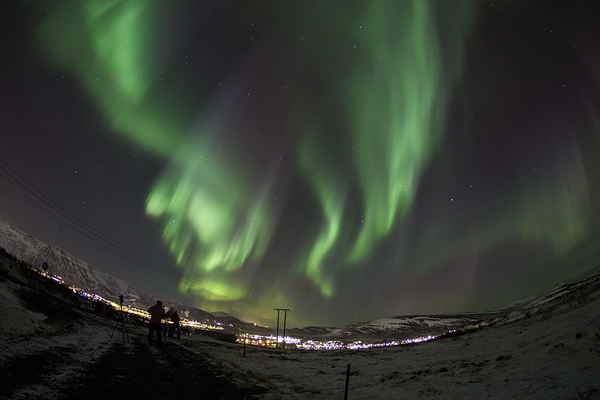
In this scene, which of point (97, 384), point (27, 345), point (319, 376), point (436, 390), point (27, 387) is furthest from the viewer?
point (319, 376)

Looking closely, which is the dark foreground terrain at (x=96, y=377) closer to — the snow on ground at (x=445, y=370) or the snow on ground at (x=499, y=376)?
the snow on ground at (x=445, y=370)

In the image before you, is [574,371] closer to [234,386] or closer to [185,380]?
[234,386]

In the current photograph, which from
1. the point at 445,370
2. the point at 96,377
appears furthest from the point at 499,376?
the point at 96,377

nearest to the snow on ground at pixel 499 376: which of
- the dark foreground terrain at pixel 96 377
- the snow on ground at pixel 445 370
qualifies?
the snow on ground at pixel 445 370

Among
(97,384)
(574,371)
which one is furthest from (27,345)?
(574,371)

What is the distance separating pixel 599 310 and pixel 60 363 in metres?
23.3

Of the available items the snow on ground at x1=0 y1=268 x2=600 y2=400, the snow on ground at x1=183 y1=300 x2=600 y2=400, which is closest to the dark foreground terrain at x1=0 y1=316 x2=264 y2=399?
the snow on ground at x1=0 y1=268 x2=600 y2=400

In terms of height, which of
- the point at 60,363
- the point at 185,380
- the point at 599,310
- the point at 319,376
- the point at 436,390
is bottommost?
the point at 319,376

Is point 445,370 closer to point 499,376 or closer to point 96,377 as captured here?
point 499,376

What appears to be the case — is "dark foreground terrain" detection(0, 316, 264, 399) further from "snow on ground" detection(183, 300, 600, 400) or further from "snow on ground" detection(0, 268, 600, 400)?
"snow on ground" detection(183, 300, 600, 400)

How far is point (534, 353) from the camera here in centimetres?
1401

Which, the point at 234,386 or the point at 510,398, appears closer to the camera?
the point at 234,386

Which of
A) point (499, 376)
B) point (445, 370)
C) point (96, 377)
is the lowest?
point (445, 370)

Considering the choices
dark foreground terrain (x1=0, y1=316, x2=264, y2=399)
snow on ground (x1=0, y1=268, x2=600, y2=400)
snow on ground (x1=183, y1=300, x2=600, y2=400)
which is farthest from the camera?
snow on ground (x1=183, y1=300, x2=600, y2=400)
